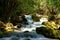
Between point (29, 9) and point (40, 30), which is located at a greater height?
point (29, 9)

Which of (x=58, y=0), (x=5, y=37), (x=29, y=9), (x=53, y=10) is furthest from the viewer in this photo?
(x=53, y=10)

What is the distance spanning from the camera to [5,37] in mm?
17078

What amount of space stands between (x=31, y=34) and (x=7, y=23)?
18.8ft

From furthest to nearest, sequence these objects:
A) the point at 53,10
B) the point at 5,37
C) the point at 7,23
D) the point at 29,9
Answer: the point at 53,10 → the point at 29,9 → the point at 7,23 → the point at 5,37

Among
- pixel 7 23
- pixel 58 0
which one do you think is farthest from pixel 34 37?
pixel 58 0

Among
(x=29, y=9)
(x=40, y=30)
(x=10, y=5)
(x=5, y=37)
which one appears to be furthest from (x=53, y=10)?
(x=5, y=37)

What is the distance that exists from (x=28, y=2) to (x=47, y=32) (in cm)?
864

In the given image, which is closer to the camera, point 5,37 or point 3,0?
point 5,37

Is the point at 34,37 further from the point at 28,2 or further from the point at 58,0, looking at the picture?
the point at 58,0

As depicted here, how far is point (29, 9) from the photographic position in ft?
88.3

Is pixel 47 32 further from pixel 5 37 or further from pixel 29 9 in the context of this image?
pixel 29 9

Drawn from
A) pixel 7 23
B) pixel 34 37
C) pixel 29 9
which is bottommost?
pixel 34 37

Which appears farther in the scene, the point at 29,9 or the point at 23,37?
the point at 29,9

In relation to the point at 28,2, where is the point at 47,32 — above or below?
below
